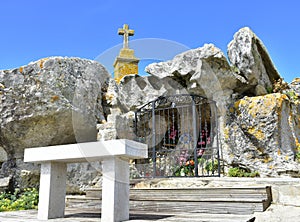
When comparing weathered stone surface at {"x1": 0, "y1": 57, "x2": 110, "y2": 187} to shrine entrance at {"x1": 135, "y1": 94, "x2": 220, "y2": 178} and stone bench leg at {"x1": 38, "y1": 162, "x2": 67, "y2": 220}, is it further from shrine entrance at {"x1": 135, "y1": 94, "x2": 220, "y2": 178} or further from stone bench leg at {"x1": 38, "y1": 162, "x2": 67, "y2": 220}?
stone bench leg at {"x1": 38, "y1": 162, "x2": 67, "y2": 220}

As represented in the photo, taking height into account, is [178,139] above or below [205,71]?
below

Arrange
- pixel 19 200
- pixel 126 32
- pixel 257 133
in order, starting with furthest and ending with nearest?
pixel 126 32
pixel 257 133
pixel 19 200

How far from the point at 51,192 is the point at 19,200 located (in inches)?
79.7

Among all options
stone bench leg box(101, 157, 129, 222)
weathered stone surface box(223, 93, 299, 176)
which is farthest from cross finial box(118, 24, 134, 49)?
stone bench leg box(101, 157, 129, 222)

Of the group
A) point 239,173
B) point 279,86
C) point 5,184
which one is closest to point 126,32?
point 279,86

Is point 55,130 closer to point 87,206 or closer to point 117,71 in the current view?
point 87,206

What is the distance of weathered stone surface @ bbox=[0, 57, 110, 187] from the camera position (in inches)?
198

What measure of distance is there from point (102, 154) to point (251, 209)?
5.78 ft

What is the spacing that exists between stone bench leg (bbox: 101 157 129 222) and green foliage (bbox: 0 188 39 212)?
8.37ft

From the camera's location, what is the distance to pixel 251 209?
295 centimetres

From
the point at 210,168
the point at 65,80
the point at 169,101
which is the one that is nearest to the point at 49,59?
the point at 65,80

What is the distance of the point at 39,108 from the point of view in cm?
501

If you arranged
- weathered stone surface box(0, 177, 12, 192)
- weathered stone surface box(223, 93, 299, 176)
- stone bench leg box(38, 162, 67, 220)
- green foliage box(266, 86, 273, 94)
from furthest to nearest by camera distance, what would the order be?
green foliage box(266, 86, 273, 94) < weathered stone surface box(223, 93, 299, 176) < weathered stone surface box(0, 177, 12, 192) < stone bench leg box(38, 162, 67, 220)

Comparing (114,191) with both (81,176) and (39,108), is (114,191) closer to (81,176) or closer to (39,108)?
(81,176)
